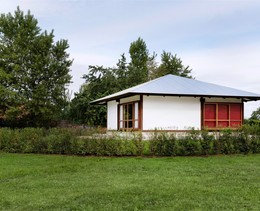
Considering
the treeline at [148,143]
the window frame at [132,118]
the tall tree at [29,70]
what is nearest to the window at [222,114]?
the window frame at [132,118]

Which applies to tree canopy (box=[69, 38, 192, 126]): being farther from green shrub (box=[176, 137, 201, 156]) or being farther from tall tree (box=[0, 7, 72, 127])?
green shrub (box=[176, 137, 201, 156])

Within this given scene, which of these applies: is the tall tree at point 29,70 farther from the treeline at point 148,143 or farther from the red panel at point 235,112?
the red panel at point 235,112

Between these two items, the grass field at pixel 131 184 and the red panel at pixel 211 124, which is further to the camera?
the red panel at pixel 211 124

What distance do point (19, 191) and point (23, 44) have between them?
20.1 meters

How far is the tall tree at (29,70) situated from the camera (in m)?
24.4

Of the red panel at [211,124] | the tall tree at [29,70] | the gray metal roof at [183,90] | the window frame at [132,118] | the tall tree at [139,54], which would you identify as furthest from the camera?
the tall tree at [139,54]

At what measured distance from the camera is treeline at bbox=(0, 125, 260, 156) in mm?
11914

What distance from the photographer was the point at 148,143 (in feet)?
39.1

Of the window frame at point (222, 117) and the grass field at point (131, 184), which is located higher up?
the window frame at point (222, 117)

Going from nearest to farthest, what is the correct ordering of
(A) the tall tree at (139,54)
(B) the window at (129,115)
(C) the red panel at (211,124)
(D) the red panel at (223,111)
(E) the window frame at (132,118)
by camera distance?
(E) the window frame at (132,118) → (B) the window at (129,115) → (C) the red panel at (211,124) → (D) the red panel at (223,111) → (A) the tall tree at (139,54)

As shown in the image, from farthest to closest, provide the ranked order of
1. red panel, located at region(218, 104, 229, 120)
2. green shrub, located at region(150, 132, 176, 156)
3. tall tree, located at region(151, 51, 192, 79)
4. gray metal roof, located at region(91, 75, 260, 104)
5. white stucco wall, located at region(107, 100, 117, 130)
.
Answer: tall tree, located at region(151, 51, 192, 79) → white stucco wall, located at region(107, 100, 117, 130) → red panel, located at region(218, 104, 229, 120) → gray metal roof, located at region(91, 75, 260, 104) → green shrub, located at region(150, 132, 176, 156)

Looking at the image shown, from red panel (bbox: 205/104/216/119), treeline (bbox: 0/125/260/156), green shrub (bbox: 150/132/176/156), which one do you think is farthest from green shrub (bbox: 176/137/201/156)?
red panel (bbox: 205/104/216/119)

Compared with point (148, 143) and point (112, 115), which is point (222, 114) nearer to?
point (112, 115)

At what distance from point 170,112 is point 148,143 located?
7.47 meters
